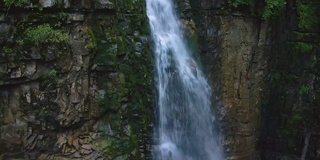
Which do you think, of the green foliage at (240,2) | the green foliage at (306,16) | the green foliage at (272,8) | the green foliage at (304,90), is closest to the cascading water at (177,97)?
the green foliage at (240,2)

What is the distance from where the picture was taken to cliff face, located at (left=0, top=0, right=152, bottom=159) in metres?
6.46

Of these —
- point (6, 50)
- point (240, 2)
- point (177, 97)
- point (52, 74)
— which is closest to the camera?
point (6, 50)

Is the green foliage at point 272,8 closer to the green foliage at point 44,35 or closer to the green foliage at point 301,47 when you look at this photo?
the green foliage at point 301,47

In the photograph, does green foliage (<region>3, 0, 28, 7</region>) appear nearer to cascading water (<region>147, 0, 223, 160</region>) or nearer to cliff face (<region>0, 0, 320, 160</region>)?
cliff face (<region>0, 0, 320, 160</region>)

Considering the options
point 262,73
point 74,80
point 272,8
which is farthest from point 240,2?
point 74,80

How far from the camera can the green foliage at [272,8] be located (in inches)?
364

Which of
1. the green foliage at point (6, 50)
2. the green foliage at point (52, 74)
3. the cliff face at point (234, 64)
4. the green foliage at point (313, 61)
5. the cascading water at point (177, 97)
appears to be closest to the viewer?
the green foliage at point (6, 50)

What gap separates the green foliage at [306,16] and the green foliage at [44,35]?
5767mm

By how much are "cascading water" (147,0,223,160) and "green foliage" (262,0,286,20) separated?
2160 millimetres

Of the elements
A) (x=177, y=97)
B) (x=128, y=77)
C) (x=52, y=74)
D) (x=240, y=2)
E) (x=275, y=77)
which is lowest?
(x=177, y=97)

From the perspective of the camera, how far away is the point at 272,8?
9.38 m

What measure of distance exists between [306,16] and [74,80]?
Answer: 5.83 meters

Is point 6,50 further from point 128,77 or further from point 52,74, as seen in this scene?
point 128,77

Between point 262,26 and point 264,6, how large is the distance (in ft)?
1.74
